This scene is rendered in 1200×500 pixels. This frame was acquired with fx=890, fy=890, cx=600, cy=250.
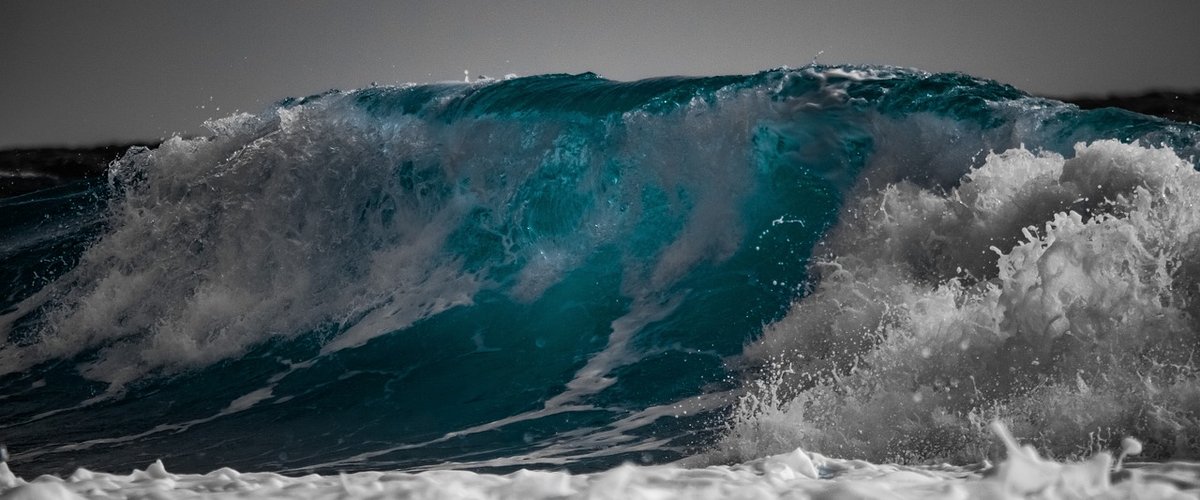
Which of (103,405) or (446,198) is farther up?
(446,198)

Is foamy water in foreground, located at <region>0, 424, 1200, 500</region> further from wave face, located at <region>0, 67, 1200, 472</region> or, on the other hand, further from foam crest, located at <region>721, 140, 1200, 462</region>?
wave face, located at <region>0, 67, 1200, 472</region>

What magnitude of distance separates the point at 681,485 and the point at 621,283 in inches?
176

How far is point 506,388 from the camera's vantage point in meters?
5.02

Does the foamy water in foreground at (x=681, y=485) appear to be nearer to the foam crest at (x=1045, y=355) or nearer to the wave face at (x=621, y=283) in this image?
the foam crest at (x=1045, y=355)

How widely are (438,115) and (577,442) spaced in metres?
3.64

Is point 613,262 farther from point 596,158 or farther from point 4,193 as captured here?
point 4,193

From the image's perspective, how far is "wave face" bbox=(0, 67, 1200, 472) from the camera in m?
3.22

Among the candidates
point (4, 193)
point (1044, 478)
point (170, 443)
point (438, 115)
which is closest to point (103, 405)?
point (170, 443)

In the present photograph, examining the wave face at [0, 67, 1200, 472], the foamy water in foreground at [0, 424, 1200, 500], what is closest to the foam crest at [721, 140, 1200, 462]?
the wave face at [0, 67, 1200, 472]

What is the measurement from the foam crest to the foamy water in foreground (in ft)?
3.62

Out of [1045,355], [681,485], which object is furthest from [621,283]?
[681,485]

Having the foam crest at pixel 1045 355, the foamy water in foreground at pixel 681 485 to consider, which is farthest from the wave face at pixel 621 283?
the foamy water in foreground at pixel 681 485

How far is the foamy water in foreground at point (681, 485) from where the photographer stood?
4.69 feet

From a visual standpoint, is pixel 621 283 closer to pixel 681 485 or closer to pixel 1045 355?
pixel 1045 355
